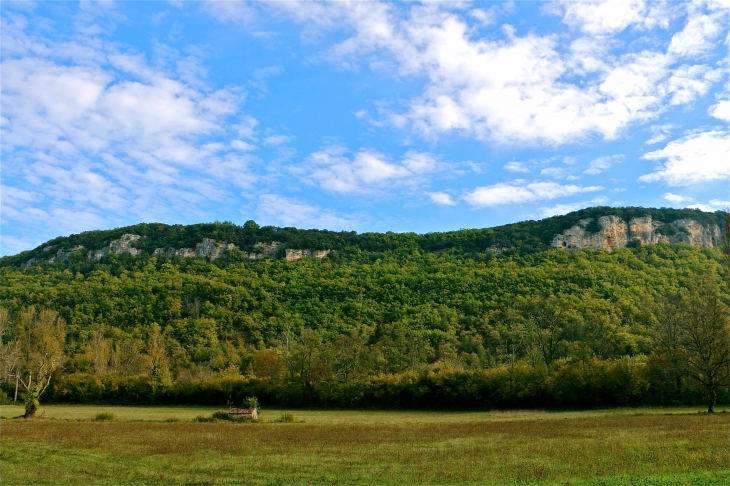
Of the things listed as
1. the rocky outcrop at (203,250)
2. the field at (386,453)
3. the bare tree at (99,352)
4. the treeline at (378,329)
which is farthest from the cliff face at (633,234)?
the bare tree at (99,352)

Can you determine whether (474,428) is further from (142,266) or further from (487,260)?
(142,266)

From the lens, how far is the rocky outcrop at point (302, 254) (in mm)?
107438

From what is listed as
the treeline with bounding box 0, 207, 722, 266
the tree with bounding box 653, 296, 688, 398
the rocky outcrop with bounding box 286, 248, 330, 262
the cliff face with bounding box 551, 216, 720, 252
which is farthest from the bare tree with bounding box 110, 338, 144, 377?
the cliff face with bounding box 551, 216, 720, 252

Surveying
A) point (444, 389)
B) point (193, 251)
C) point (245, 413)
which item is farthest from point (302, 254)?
point (245, 413)

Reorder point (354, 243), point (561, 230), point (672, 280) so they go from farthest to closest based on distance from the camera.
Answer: point (354, 243)
point (561, 230)
point (672, 280)

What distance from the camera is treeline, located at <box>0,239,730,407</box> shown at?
138ft

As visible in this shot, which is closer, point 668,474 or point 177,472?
point 668,474

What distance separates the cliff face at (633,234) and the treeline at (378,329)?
732cm

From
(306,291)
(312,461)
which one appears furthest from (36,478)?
A: (306,291)

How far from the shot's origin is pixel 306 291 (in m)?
86.9

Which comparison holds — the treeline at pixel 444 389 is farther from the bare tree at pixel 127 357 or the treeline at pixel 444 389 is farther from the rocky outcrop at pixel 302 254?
the rocky outcrop at pixel 302 254

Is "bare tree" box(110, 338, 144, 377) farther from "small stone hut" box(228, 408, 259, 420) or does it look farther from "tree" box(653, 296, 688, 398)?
"tree" box(653, 296, 688, 398)

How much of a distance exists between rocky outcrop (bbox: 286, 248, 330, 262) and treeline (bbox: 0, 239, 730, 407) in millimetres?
3562

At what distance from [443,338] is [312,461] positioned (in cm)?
→ 4985
